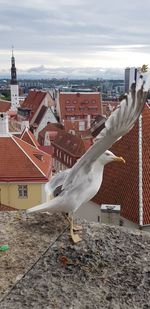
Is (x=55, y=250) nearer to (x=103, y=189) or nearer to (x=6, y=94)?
(x=103, y=189)

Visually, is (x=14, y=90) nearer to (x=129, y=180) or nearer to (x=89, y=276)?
(x=129, y=180)

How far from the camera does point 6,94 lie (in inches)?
4077

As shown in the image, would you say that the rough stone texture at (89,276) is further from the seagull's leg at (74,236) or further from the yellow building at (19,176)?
the yellow building at (19,176)

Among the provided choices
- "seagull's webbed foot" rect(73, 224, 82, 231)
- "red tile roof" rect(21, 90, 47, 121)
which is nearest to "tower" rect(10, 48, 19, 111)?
"red tile roof" rect(21, 90, 47, 121)

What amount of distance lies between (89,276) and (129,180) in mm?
5259

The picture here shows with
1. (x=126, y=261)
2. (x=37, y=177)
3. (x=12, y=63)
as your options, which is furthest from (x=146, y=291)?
(x=12, y=63)

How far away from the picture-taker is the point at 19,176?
13.3 metres

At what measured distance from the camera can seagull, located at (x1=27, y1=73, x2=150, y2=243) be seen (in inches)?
145

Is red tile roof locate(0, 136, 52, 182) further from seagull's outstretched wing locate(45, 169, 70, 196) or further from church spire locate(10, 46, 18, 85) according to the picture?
church spire locate(10, 46, 18, 85)

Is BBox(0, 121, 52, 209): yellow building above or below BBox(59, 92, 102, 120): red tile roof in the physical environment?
below

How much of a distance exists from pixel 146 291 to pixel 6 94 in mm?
102106

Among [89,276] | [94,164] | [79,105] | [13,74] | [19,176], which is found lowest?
[19,176]

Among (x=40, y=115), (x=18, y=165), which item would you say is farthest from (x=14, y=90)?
(x=18, y=165)

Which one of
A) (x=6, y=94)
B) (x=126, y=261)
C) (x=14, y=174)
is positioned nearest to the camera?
(x=126, y=261)
